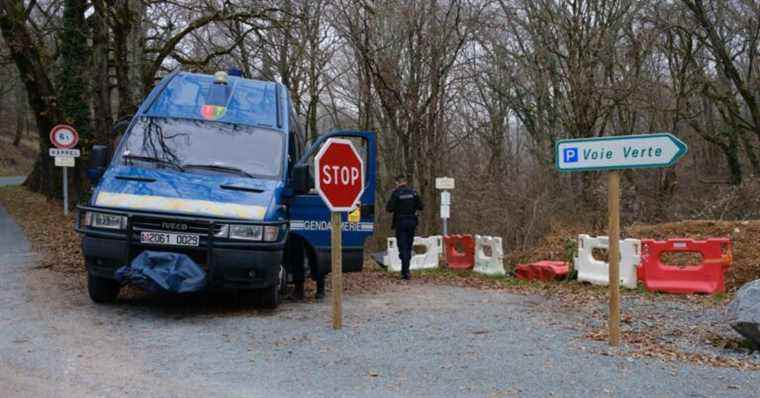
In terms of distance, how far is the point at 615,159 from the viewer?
7.11 m

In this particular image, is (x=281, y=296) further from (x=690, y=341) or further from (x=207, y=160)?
(x=690, y=341)

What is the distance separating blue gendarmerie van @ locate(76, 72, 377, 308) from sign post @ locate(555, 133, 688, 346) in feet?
11.4

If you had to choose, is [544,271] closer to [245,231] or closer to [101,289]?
[245,231]

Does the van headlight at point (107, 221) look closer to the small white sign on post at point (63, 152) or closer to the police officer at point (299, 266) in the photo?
the police officer at point (299, 266)

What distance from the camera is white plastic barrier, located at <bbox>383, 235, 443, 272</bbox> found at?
15781 mm

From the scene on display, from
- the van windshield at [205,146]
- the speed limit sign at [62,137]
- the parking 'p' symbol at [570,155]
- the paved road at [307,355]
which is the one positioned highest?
the speed limit sign at [62,137]

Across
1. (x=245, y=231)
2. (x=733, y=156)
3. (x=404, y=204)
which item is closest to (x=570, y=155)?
Answer: (x=245, y=231)

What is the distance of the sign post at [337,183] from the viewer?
7.84m

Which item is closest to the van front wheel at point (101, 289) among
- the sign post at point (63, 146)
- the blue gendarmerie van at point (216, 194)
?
the blue gendarmerie van at point (216, 194)

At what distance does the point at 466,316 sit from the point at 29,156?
57.6m

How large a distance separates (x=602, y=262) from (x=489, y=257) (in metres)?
2.88

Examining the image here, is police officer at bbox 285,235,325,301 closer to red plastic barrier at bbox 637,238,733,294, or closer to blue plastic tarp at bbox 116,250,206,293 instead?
blue plastic tarp at bbox 116,250,206,293

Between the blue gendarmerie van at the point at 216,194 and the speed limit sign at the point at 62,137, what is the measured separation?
9.54 meters

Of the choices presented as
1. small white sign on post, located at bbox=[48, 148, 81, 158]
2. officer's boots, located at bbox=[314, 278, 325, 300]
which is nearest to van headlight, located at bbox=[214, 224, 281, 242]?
officer's boots, located at bbox=[314, 278, 325, 300]
